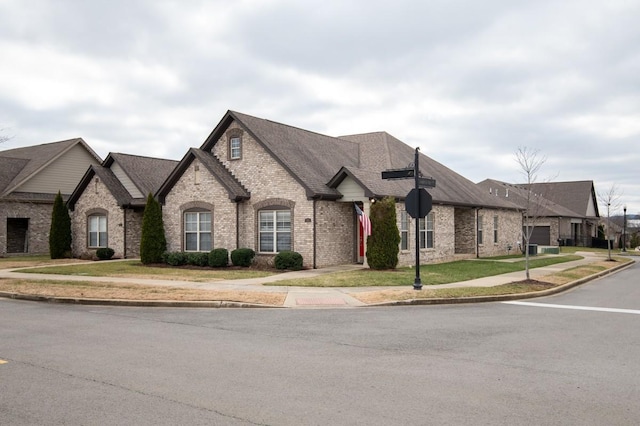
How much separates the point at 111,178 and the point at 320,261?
1498 centimetres

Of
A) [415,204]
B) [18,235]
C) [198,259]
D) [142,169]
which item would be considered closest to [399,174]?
[415,204]

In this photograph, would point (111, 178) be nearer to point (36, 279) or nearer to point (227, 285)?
point (36, 279)

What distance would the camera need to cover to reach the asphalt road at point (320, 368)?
5762 millimetres

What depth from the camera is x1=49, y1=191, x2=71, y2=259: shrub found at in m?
31.4

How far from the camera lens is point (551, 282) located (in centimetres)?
1822

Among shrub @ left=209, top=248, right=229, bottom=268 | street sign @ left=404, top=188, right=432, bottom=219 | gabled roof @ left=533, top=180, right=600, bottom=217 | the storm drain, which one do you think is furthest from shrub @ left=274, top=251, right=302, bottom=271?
gabled roof @ left=533, top=180, right=600, bottom=217

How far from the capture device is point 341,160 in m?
28.4

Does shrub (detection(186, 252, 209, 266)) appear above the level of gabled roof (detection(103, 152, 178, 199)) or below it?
below

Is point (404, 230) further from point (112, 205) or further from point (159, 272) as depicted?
point (112, 205)

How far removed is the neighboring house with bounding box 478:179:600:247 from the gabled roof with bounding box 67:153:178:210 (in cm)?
2713

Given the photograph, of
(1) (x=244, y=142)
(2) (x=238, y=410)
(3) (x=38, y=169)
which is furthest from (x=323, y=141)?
(2) (x=238, y=410)

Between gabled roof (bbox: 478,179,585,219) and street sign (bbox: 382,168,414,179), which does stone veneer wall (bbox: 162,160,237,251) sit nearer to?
street sign (bbox: 382,168,414,179)

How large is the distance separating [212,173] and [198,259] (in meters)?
3.83

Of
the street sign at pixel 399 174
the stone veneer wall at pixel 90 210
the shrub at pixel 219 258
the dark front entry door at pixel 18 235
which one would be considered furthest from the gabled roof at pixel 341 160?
the dark front entry door at pixel 18 235
